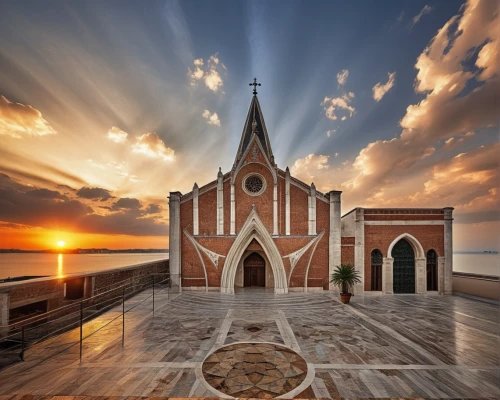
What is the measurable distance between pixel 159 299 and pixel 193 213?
5665mm

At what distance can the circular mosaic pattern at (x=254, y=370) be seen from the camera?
5142 mm

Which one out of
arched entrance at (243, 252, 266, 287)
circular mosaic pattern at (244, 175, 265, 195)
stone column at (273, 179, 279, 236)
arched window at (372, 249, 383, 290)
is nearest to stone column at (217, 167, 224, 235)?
circular mosaic pattern at (244, 175, 265, 195)

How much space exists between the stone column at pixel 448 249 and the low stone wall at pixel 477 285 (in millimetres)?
829

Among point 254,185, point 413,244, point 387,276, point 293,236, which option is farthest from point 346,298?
point 254,185

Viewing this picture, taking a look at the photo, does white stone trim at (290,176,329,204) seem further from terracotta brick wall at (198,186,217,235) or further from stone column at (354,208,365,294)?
terracotta brick wall at (198,186,217,235)

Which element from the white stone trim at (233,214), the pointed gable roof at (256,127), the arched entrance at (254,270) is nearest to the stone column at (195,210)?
the white stone trim at (233,214)

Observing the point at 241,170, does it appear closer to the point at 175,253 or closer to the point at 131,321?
the point at 175,253

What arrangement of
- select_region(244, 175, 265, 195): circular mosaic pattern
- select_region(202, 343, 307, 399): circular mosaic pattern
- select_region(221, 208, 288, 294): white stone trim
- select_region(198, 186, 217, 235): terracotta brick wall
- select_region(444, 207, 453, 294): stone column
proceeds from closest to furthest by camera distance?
select_region(202, 343, 307, 399): circular mosaic pattern < select_region(444, 207, 453, 294): stone column < select_region(221, 208, 288, 294): white stone trim < select_region(198, 186, 217, 235): terracotta brick wall < select_region(244, 175, 265, 195): circular mosaic pattern

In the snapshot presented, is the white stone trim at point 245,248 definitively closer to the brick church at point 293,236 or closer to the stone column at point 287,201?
the brick church at point 293,236

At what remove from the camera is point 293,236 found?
16.0m

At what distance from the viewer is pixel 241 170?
16703 millimetres

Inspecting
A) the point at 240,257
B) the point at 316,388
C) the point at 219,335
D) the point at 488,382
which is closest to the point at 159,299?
the point at 240,257

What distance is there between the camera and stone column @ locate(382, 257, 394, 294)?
15.2m

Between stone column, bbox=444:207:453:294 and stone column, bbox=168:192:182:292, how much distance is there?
17.2m
